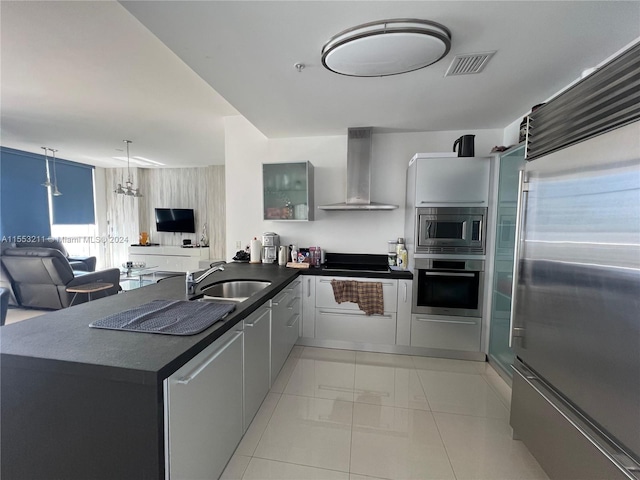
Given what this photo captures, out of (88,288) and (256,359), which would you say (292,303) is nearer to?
(256,359)

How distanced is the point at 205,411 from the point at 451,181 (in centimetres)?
256

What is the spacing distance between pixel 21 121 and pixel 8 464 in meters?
4.51

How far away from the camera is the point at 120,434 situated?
916 mm

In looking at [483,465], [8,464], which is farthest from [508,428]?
[8,464]

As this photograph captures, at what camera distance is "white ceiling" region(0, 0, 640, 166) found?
50.7 inches

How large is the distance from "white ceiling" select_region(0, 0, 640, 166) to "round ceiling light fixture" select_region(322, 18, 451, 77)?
4cm

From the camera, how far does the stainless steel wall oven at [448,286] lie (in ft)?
8.45

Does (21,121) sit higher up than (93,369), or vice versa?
(21,121)

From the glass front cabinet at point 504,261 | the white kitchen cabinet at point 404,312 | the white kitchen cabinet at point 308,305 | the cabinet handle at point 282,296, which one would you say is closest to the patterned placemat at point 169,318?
the cabinet handle at point 282,296

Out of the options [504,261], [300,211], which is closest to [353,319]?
[300,211]

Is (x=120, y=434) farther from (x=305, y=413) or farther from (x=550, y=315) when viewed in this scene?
(x=550, y=315)

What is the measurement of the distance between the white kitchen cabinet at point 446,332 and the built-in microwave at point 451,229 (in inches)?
26.7

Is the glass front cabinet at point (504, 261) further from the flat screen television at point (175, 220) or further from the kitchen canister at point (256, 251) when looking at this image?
the flat screen television at point (175, 220)

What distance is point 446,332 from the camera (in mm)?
2643
